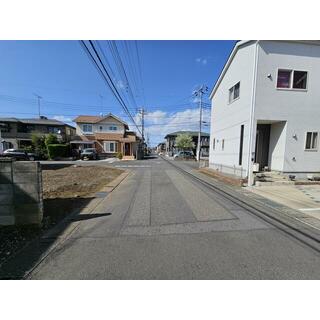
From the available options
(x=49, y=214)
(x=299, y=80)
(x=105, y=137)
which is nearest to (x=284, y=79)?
(x=299, y=80)

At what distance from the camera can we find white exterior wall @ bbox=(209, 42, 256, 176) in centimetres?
939

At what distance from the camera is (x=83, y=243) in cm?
322

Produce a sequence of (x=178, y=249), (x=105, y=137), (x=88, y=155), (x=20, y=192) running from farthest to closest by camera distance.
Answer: (x=105, y=137)
(x=88, y=155)
(x=20, y=192)
(x=178, y=249)

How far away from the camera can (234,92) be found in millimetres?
11391

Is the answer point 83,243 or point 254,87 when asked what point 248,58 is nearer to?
point 254,87

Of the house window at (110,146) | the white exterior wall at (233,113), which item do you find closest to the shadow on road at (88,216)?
the white exterior wall at (233,113)

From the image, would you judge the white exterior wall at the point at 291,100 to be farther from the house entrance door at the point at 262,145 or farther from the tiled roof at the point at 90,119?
the tiled roof at the point at 90,119

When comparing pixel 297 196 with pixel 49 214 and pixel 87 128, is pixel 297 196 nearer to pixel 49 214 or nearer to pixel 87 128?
pixel 49 214

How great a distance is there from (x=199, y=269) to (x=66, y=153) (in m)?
28.1

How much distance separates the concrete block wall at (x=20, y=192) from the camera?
3621mm

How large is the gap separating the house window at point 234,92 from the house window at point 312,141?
13.6 feet

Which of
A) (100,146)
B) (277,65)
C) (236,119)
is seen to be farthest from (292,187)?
(100,146)

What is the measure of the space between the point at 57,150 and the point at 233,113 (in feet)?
76.7

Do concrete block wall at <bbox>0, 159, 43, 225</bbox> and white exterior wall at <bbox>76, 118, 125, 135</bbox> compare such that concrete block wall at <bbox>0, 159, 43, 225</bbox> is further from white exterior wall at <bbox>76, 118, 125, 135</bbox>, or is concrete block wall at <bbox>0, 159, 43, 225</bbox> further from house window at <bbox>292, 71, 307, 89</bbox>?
white exterior wall at <bbox>76, 118, 125, 135</bbox>
